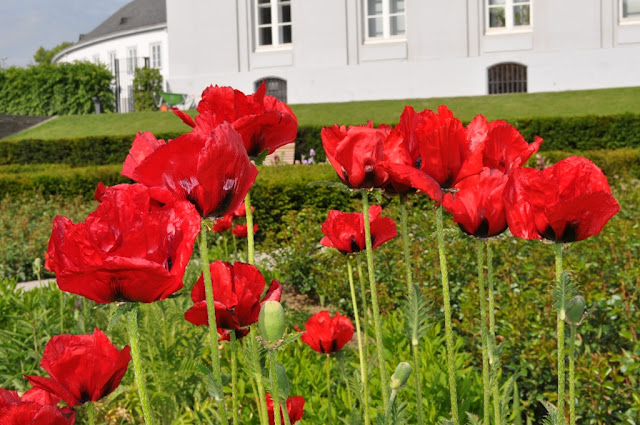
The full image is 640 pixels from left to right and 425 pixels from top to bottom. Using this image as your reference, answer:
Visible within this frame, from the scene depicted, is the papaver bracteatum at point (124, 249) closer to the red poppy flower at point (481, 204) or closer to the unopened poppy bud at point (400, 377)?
the unopened poppy bud at point (400, 377)

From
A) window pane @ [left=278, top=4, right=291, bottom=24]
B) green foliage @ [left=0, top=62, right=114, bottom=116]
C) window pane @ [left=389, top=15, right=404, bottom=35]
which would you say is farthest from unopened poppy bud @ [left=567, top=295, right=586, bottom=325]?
green foliage @ [left=0, top=62, right=114, bottom=116]

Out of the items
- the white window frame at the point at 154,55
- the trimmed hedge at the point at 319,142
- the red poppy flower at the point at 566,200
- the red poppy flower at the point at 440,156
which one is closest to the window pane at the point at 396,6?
the trimmed hedge at the point at 319,142

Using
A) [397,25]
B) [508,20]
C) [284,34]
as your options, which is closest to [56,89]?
[284,34]

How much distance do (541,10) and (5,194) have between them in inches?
570

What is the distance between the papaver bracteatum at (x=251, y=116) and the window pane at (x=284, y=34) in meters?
19.8

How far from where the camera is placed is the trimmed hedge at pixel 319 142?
40.3 feet

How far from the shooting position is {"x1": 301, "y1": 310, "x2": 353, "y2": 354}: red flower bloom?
188cm

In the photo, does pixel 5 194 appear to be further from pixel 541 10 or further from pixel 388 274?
pixel 541 10

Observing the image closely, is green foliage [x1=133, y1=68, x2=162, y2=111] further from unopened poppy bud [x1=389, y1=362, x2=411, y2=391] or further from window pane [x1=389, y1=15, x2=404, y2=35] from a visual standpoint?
unopened poppy bud [x1=389, y1=362, x2=411, y2=391]

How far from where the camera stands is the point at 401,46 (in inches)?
746

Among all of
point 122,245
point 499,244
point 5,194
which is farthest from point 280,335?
point 5,194

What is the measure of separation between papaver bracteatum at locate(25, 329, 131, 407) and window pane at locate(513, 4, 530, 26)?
19146mm

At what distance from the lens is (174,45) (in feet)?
68.0

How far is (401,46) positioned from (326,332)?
707 inches
